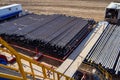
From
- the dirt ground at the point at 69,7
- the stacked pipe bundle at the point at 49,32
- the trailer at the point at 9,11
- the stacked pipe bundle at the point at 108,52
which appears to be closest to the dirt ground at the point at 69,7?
the dirt ground at the point at 69,7

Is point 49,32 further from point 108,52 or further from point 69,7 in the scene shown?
point 69,7

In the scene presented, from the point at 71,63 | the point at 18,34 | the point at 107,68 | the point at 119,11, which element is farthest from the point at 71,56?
the point at 119,11

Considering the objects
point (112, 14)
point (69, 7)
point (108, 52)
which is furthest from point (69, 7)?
point (108, 52)

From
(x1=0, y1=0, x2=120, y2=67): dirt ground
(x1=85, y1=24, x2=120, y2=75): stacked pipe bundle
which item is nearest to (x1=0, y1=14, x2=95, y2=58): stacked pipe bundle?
(x1=85, y1=24, x2=120, y2=75): stacked pipe bundle

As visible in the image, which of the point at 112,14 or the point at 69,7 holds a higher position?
the point at 112,14

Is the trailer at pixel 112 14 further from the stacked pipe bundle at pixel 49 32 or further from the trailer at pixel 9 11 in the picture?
the trailer at pixel 9 11

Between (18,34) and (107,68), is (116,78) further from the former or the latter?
(18,34)
